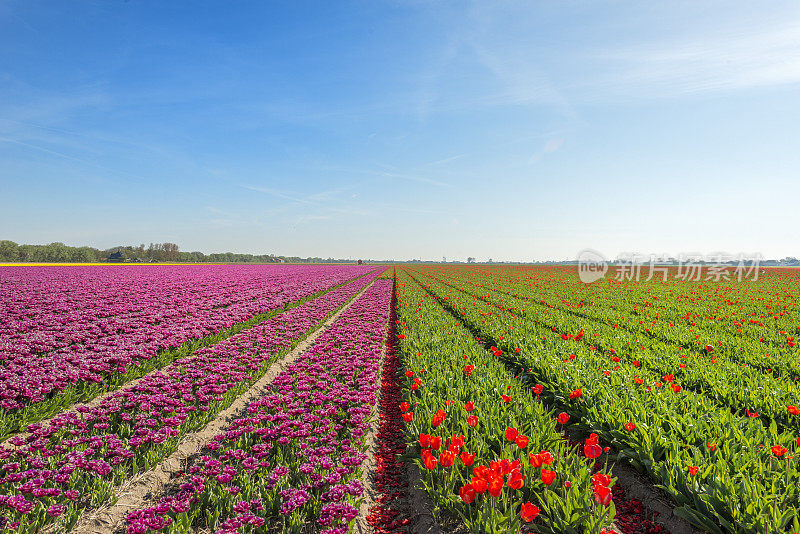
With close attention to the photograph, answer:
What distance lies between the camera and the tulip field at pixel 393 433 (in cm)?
313

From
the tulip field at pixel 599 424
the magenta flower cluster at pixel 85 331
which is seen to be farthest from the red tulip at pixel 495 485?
the magenta flower cluster at pixel 85 331

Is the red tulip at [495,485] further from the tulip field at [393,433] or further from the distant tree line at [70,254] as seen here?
the distant tree line at [70,254]

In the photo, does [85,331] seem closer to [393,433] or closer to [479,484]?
[393,433]

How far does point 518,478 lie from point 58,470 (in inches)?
184

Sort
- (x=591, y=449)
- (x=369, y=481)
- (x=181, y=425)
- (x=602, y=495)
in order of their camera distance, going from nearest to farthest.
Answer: (x=602, y=495)
(x=591, y=449)
(x=369, y=481)
(x=181, y=425)

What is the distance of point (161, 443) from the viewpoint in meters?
4.46

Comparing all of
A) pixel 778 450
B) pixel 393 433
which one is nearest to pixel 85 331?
pixel 393 433

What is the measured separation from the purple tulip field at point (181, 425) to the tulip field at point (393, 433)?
0.11 ft

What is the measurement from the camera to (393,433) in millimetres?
5301

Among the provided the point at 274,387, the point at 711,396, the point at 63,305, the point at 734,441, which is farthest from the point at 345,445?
the point at 63,305

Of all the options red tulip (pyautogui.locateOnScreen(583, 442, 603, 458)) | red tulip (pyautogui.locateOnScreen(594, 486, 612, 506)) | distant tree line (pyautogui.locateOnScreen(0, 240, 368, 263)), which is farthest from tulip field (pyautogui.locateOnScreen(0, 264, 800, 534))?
distant tree line (pyautogui.locateOnScreen(0, 240, 368, 263))

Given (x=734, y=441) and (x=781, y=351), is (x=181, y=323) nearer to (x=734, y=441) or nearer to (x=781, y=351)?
(x=734, y=441)

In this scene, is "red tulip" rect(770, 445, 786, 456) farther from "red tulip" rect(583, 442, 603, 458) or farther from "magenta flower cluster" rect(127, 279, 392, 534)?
"magenta flower cluster" rect(127, 279, 392, 534)

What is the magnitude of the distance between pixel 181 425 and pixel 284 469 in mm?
2313
